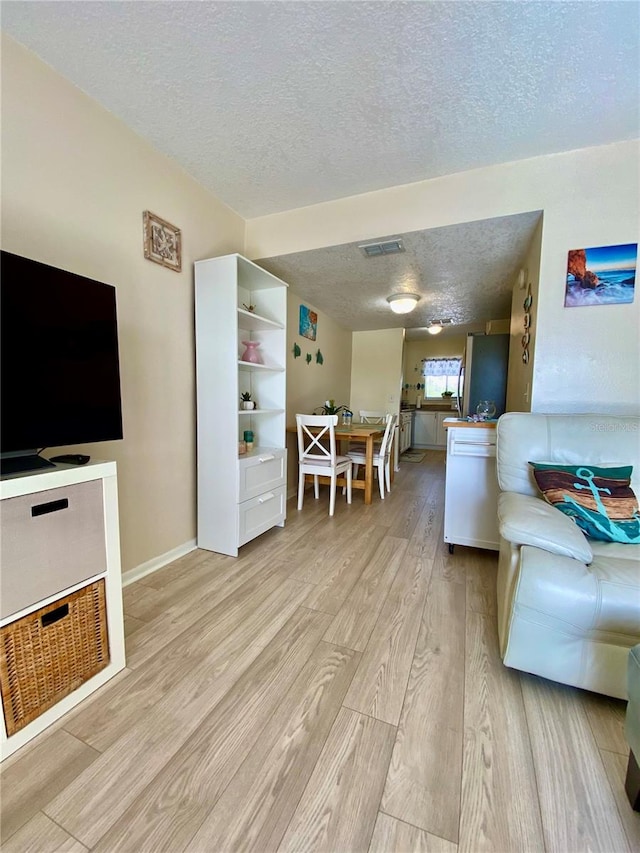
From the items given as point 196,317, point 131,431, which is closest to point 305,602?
point 131,431

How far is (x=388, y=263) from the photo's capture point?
9.01 feet

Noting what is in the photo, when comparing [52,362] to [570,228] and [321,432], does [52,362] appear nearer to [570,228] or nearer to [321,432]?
[321,432]

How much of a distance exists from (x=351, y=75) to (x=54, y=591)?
2324 millimetres

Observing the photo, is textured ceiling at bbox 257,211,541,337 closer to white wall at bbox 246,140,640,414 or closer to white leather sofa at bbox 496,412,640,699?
white wall at bbox 246,140,640,414

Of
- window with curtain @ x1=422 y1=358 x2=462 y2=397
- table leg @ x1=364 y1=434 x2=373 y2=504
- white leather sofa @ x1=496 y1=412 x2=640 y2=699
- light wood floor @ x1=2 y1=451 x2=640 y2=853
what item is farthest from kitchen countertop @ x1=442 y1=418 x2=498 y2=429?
window with curtain @ x1=422 y1=358 x2=462 y2=397

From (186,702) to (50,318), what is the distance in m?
1.43

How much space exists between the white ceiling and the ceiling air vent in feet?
0.67

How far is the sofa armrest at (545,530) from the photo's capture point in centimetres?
116

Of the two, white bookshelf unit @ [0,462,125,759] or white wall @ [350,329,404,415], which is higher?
white wall @ [350,329,404,415]

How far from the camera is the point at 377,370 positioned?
537cm

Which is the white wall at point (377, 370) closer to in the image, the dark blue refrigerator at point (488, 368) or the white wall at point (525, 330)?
the dark blue refrigerator at point (488, 368)

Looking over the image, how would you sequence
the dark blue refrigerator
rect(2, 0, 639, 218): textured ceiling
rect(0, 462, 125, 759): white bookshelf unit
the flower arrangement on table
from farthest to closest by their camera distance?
1. the flower arrangement on table
2. the dark blue refrigerator
3. rect(2, 0, 639, 218): textured ceiling
4. rect(0, 462, 125, 759): white bookshelf unit

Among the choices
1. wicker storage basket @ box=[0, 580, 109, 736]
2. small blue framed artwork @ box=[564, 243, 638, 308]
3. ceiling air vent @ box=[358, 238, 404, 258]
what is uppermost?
ceiling air vent @ box=[358, 238, 404, 258]

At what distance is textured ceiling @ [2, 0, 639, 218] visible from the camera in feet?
3.99
